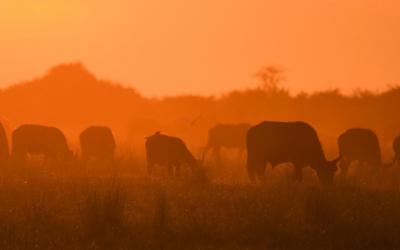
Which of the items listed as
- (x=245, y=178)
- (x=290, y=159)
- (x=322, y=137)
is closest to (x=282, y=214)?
(x=290, y=159)

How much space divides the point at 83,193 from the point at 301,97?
162 feet

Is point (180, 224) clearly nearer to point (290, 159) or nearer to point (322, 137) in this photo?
point (290, 159)

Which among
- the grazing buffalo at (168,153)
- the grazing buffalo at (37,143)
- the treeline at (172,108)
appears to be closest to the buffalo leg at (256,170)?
the grazing buffalo at (168,153)

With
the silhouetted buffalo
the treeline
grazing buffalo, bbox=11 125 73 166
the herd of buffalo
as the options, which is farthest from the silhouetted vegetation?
the treeline

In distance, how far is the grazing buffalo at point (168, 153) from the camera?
23.3 meters

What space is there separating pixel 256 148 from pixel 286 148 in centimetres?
112

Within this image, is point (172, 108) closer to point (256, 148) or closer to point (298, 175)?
point (256, 148)

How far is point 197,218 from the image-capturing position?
15.1 m

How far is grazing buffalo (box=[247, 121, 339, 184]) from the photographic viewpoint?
21734 mm

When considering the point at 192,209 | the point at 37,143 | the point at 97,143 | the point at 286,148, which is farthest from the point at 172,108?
the point at 192,209

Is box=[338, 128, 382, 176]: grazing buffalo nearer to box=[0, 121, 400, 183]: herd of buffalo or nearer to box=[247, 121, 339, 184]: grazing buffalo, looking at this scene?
box=[0, 121, 400, 183]: herd of buffalo

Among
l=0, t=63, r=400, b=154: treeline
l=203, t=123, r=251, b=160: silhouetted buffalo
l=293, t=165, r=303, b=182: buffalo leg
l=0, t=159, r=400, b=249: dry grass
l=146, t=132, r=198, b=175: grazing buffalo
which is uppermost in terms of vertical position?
l=0, t=63, r=400, b=154: treeline

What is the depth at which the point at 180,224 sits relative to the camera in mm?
14633

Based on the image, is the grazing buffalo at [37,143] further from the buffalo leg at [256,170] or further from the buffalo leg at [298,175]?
the buffalo leg at [298,175]
